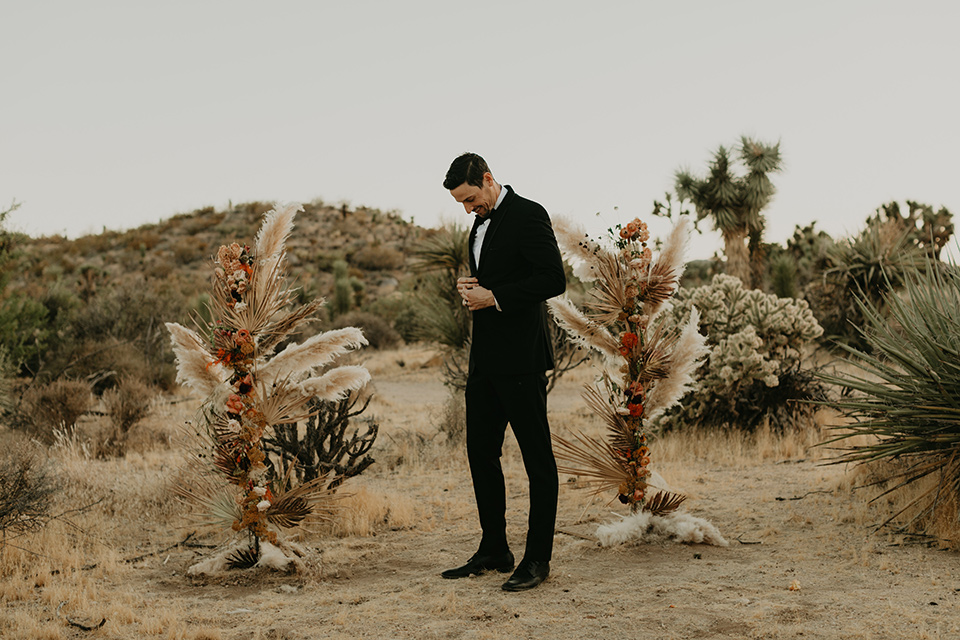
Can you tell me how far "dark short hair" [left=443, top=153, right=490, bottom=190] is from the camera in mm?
4086

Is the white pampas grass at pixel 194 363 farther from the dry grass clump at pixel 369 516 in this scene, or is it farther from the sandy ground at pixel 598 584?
the dry grass clump at pixel 369 516

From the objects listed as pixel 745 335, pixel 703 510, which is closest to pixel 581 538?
pixel 703 510

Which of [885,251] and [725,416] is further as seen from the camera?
[885,251]

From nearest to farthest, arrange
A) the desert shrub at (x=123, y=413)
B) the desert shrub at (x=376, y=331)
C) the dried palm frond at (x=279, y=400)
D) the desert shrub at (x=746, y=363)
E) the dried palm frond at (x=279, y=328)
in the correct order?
the dried palm frond at (x=279, y=400) → the dried palm frond at (x=279, y=328) → the desert shrub at (x=746, y=363) → the desert shrub at (x=123, y=413) → the desert shrub at (x=376, y=331)

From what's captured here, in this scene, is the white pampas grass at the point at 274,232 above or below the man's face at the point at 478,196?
below

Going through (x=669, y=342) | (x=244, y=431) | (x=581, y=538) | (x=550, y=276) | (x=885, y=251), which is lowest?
(x=581, y=538)

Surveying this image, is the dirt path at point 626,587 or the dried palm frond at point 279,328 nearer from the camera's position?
the dirt path at point 626,587

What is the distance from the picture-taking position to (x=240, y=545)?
4586 mm

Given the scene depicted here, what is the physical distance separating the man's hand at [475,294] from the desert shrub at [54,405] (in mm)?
7113

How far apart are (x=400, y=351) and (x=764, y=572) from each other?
18154 mm

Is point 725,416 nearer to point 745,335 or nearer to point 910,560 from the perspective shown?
point 745,335

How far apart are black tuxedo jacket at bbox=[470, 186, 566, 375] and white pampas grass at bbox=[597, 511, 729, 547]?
1.25m

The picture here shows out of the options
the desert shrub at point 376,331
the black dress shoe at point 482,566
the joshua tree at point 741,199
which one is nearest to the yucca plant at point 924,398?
the black dress shoe at point 482,566

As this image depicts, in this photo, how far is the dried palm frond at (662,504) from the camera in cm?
484
